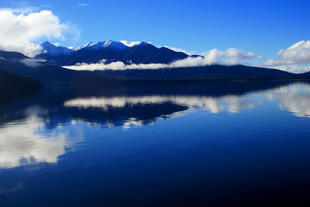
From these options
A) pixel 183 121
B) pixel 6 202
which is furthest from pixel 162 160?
pixel 183 121

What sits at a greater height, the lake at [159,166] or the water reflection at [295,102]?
the water reflection at [295,102]

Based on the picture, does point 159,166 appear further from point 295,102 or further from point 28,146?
point 295,102

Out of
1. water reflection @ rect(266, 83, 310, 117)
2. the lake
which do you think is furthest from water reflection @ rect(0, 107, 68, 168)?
water reflection @ rect(266, 83, 310, 117)

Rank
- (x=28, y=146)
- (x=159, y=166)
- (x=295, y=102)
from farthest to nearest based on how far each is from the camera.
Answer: (x=295, y=102), (x=28, y=146), (x=159, y=166)

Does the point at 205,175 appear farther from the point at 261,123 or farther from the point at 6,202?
the point at 261,123

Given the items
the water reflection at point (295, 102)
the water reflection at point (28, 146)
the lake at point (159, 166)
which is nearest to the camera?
the lake at point (159, 166)

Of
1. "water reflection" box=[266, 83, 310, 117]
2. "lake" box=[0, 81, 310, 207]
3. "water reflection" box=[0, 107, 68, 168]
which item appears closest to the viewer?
"lake" box=[0, 81, 310, 207]

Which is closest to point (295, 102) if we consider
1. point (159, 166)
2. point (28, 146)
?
point (159, 166)

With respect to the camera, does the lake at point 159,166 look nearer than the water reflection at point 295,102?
Yes

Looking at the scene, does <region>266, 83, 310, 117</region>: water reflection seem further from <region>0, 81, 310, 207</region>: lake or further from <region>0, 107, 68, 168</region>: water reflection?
<region>0, 107, 68, 168</region>: water reflection

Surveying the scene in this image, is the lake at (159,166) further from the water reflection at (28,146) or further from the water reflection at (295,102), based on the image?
the water reflection at (295,102)

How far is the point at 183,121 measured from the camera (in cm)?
4862

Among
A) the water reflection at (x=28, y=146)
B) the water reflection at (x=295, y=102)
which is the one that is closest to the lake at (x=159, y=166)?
the water reflection at (x=28, y=146)

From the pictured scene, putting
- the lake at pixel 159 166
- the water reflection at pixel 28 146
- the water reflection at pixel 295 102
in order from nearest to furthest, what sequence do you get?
1. the lake at pixel 159 166
2. the water reflection at pixel 28 146
3. the water reflection at pixel 295 102
